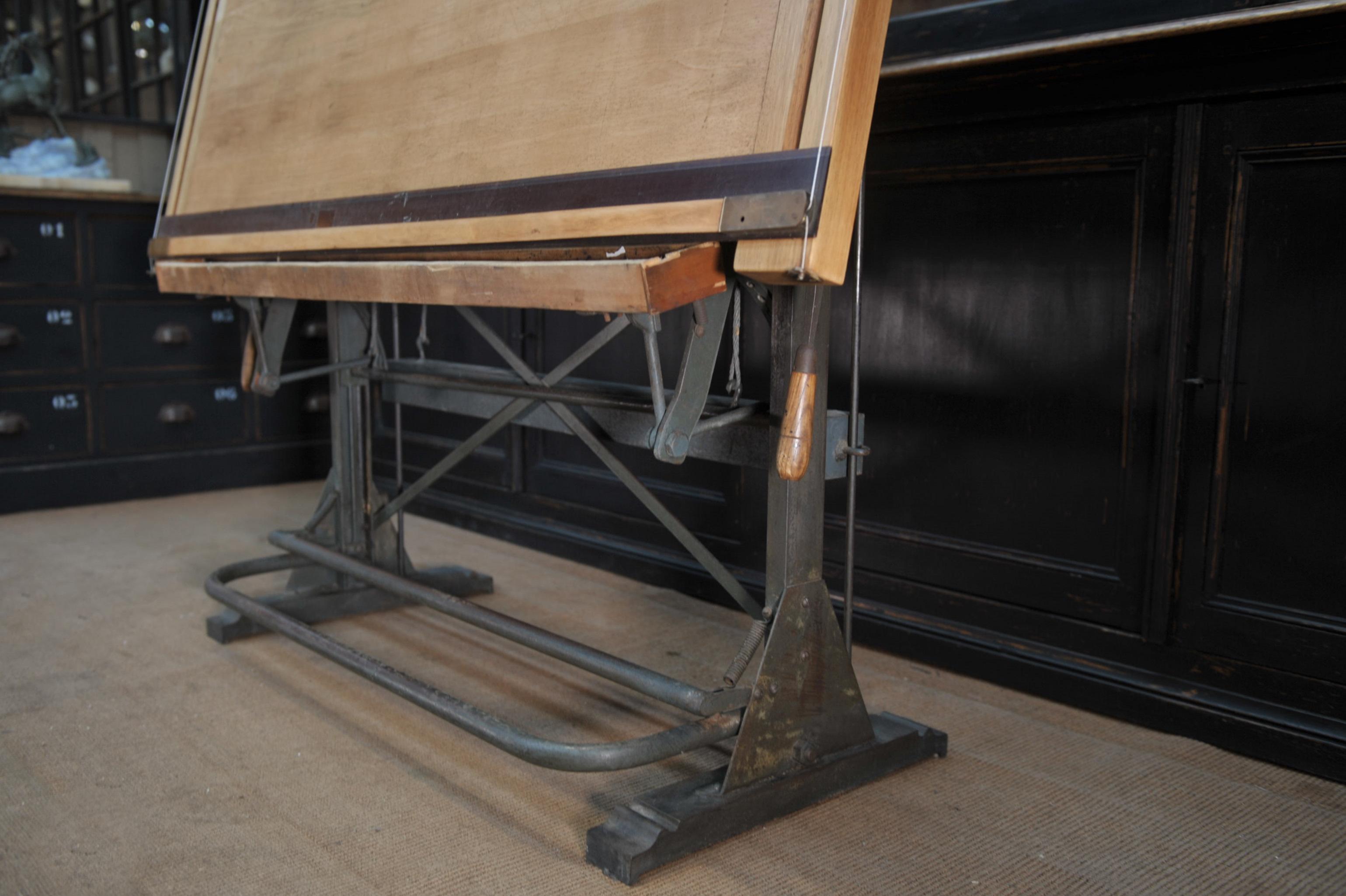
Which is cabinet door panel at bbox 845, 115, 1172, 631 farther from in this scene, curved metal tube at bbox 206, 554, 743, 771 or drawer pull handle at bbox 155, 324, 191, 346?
drawer pull handle at bbox 155, 324, 191, 346

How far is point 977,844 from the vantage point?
1.50 m

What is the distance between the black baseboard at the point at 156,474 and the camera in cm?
357

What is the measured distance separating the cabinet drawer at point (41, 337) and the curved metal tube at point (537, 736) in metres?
2.31

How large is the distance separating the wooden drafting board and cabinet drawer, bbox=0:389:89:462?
1.77 metres

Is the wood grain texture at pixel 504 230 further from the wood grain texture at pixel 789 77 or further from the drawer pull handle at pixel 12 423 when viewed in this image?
the drawer pull handle at pixel 12 423

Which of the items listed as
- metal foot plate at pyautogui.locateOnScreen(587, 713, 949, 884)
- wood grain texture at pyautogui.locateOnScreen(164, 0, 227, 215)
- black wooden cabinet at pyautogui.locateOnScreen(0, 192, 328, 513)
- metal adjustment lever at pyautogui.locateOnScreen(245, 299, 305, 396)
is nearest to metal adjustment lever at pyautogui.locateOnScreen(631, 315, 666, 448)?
metal foot plate at pyautogui.locateOnScreen(587, 713, 949, 884)

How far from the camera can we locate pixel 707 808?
1466 millimetres

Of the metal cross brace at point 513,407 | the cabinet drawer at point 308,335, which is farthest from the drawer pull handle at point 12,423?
the metal cross brace at point 513,407

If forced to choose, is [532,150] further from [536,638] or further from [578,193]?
[536,638]

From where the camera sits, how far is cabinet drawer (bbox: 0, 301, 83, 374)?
351 centimetres

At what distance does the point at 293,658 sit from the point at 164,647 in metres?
0.29

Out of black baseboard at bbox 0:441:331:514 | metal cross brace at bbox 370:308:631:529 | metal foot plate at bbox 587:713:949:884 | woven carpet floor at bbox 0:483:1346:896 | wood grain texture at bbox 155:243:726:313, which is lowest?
woven carpet floor at bbox 0:483:1346:896

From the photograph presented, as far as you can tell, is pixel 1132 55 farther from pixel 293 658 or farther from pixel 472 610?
pixel 293 658

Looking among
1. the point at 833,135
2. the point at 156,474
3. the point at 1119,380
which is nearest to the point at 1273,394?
the point at 1119,380
